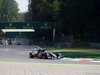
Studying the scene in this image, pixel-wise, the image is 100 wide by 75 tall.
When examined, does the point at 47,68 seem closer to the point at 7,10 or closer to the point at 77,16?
the point at 77,16

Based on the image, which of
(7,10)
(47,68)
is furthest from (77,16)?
(7,10)

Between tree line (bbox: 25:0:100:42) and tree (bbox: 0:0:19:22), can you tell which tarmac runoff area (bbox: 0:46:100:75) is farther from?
tree (bbox: 0:0:19:22)

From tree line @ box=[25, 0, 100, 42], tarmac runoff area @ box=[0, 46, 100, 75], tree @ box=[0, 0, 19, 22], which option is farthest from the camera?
tree @ box=[0, 0, 19, 22]

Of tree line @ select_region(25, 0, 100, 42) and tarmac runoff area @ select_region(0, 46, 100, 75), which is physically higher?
tree line @ select_region(25, 0, 100, 42)

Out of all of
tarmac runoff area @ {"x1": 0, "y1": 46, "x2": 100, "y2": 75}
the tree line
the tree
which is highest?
the tree

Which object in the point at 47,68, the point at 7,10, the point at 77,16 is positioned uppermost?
the point at 7,10

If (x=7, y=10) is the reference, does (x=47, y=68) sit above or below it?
below

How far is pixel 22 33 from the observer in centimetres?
10512

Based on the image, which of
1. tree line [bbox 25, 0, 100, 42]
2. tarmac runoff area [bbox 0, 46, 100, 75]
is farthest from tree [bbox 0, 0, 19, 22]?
tarmac runoff area [bbox 0, 46, 100, 75]

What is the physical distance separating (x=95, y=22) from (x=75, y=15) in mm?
8180

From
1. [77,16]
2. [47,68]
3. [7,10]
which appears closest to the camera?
[47,68]

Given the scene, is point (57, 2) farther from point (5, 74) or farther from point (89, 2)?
point (5, 74)

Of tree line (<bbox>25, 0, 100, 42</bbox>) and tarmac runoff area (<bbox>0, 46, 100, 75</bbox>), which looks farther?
tree line (<bbox>25, 0, 100, 42</bbox>)

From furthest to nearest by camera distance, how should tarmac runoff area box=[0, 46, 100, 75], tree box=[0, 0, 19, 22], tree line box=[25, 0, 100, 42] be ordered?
tree box=[0, 0, 19, 22]
tree line box=[25, 0, 100, 42]
tarmac runoff area box=[0, 46, 100, 75]
